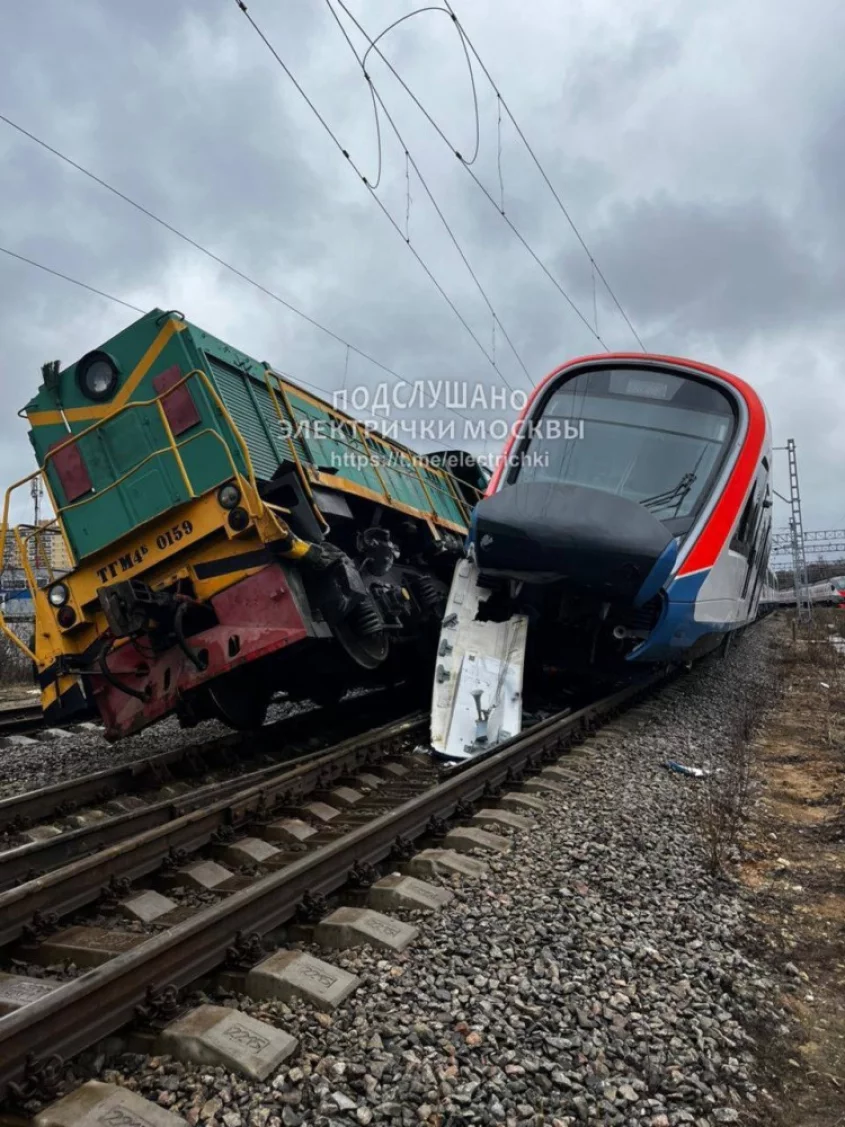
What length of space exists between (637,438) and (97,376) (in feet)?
15.7

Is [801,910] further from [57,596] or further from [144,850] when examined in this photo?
[57,596]

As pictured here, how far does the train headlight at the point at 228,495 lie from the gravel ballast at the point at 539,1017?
300cm

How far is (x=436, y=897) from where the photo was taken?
136 inches

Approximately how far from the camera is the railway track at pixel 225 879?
2.38m

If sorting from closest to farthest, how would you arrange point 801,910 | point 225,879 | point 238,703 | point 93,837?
1. point 801,910
2. point 225,879
3. point 93,837
4. point 238,703

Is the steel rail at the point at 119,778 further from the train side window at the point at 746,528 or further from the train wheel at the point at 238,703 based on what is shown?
the train side window at the point at 746,528

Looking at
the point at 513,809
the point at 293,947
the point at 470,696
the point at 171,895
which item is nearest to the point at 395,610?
the point at 470,696

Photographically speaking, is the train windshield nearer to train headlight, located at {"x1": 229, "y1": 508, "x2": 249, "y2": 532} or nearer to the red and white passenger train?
the red and white passenger train

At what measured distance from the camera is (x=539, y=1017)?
2.58m

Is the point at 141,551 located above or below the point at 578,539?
above

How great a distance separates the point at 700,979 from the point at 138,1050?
190 centimetres

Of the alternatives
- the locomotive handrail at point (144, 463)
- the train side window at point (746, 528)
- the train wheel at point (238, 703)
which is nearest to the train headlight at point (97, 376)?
the locomotive handrail at point (144, 463)

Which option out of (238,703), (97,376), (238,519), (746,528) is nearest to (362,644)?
(238,703)

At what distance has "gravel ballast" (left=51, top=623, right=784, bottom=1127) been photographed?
7.20 feet
